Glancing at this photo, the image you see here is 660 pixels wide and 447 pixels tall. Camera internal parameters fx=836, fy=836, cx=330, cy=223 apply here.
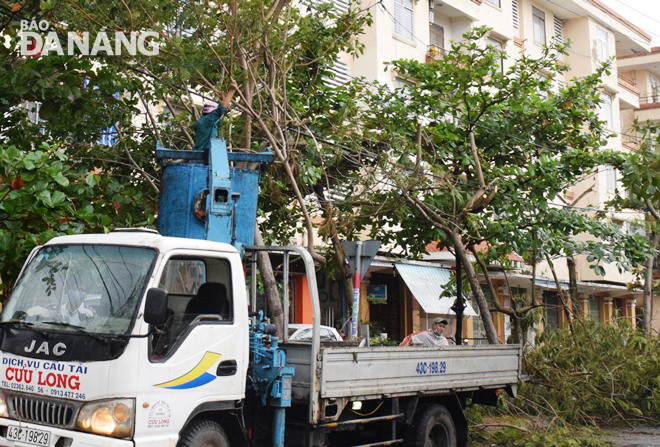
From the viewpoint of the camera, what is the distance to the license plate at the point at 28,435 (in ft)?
20.3

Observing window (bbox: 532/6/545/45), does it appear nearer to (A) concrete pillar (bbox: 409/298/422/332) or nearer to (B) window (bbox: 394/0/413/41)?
(B) window (bbox: 394/0/413/41)

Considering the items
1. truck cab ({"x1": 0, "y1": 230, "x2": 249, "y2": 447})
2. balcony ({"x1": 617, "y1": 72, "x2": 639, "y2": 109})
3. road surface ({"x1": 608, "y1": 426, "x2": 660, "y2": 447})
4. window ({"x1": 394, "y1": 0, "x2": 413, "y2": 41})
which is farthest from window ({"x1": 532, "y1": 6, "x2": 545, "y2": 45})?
truck cab ({"x1": 0, "y1": 230, "x2": 249, "y2": 447})

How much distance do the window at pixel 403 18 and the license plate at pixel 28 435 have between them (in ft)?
70.7

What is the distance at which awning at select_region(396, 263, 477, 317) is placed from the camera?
24.5 metres

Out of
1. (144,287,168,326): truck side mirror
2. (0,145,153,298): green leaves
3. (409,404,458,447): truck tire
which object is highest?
(0,145,153,298): green leaves

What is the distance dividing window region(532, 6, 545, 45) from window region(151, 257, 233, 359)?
1193 inches

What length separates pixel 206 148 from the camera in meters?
8.55

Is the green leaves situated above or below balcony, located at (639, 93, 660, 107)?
below

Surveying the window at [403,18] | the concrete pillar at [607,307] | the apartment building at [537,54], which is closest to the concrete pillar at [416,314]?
the apartment building at [537,54]

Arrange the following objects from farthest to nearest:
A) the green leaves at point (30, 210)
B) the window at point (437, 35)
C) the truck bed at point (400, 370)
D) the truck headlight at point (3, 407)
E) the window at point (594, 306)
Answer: the window at point (594, 306) → the window at point (437, 35) → the green leaves at point (30, 210) → the truck bed at point (400, 370) → the truck headlight at point (3, 407)

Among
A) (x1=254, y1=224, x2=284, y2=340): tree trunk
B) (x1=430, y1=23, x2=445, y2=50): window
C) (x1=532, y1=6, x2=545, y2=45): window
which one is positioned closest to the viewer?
(x1=254, y1=224, x2=284, y2=340): tree trunk

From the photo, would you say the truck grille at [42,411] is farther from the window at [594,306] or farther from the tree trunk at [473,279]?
the window at [594,306]

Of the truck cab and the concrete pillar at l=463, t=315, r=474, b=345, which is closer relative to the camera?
the truck cab

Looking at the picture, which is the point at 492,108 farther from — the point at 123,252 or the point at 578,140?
the point at 123,252
